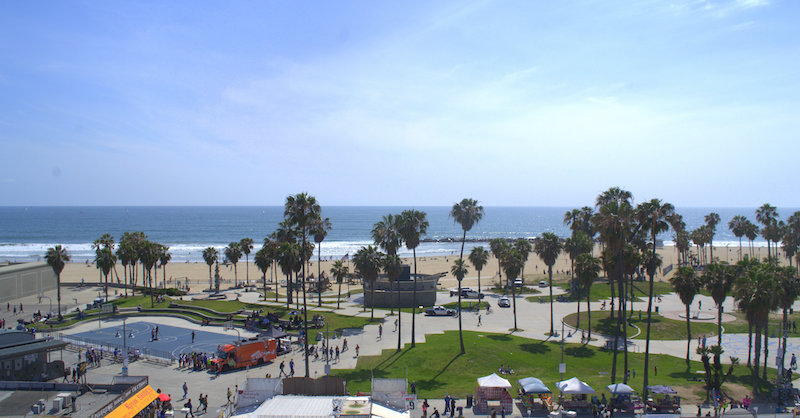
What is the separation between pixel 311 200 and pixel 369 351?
1512cm

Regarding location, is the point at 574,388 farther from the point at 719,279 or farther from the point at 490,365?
the point at 719,279

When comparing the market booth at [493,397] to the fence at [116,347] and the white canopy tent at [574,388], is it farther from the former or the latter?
the fence at [116,347]

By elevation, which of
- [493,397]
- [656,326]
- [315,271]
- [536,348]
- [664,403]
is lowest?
[315,271]

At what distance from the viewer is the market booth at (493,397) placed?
88.4ft

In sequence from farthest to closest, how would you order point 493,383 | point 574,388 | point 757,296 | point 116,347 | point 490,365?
point 116,347 < point 490,365 < point 757,296 < point 493,383 < point 574,388

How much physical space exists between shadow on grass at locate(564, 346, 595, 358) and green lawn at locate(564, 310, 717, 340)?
7138mm

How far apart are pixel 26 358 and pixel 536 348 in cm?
3871

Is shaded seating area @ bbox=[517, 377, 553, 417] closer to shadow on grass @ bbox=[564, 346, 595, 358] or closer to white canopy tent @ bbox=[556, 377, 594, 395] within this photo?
white canopy tent @ bbox=[556, 377, 594, 395]

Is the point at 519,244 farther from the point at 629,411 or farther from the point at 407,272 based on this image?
the point at 629,411

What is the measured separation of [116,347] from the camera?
39.4m

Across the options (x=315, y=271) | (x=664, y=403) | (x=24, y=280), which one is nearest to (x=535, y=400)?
(x=664, y=403)

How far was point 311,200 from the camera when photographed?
34.8 m

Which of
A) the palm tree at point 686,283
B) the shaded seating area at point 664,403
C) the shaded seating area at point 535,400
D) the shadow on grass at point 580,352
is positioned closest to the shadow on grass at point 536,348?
the shadow on grass at point 580,352

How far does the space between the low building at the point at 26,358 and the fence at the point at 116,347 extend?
6708 mm
